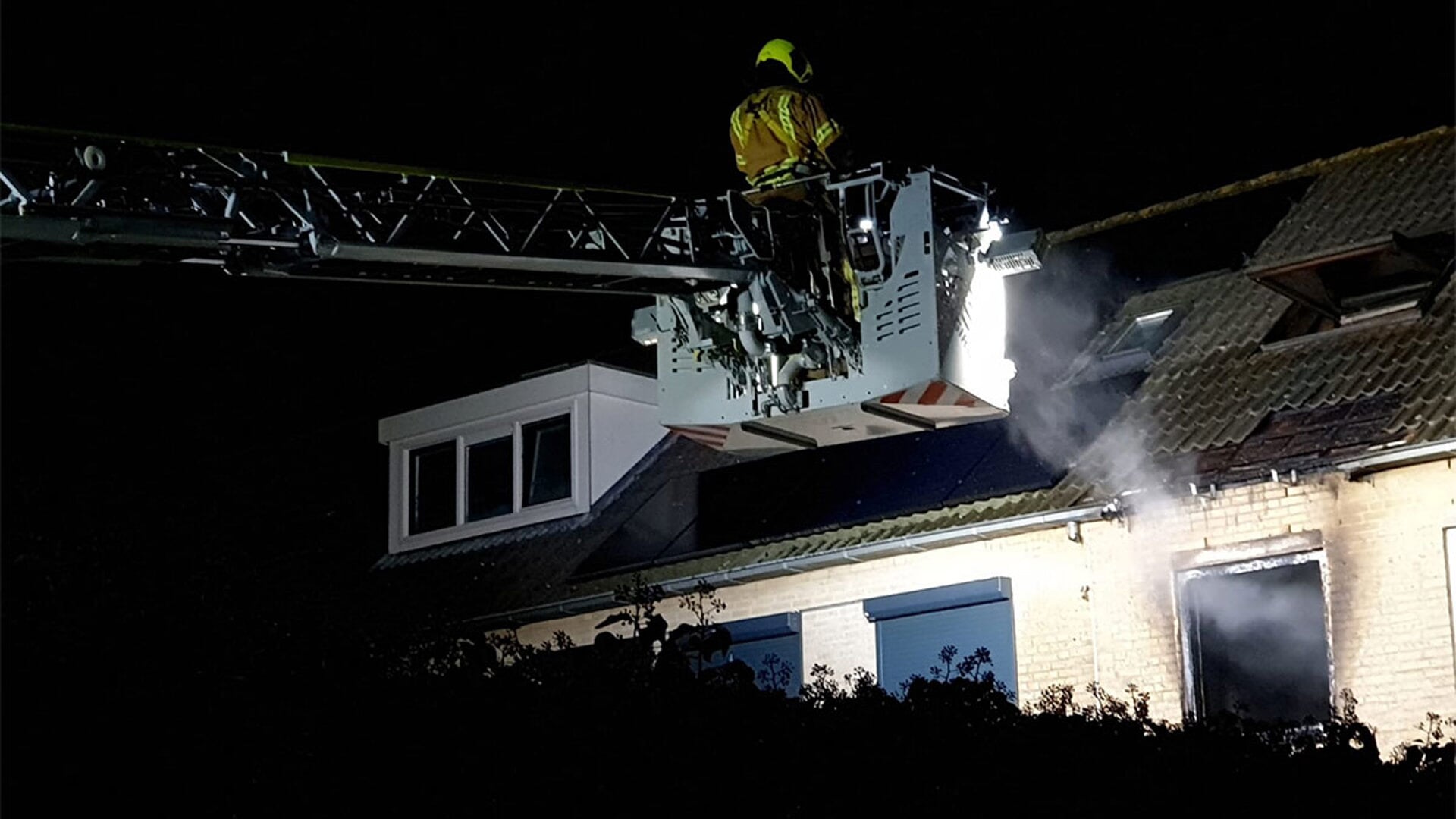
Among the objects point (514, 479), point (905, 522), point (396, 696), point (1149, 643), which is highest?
point (514, 479)

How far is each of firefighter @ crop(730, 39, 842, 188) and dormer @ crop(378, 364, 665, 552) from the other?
22.5 feet

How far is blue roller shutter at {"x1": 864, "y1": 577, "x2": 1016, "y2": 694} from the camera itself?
15.2m

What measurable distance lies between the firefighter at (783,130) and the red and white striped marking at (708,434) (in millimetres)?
1627

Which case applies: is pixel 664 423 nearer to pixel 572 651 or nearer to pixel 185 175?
pixel 185 175

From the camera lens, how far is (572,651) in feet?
27.8

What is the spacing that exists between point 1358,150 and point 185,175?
1090 centimetres

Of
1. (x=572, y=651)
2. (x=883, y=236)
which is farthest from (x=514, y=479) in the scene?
(x=572, y=651)

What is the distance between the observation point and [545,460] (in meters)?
20.3

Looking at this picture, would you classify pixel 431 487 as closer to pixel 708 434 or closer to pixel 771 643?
pixel 771 643

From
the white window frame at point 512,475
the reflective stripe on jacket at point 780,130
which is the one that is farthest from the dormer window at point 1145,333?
the white window frame at point 512,475

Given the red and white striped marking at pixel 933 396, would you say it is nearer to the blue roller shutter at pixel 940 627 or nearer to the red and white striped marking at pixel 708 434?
the red and white striped marking at pixel 708 434

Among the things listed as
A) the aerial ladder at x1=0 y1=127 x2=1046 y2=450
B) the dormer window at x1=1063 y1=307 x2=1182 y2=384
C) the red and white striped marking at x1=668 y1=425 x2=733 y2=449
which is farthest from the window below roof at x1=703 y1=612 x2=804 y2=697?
the dormer window at x1=1063 y1=307 x2=1182 y2=384

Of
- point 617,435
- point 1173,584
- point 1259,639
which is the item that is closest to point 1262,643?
point 1259,639

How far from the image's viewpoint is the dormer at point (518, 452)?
19.8 m
